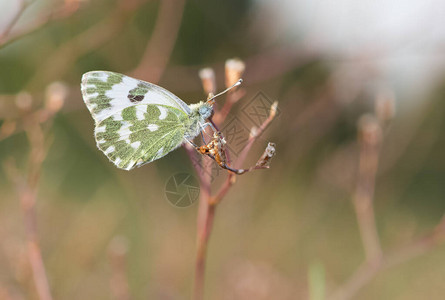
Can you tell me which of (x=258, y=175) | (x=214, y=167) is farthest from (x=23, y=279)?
(x=258, y=175)

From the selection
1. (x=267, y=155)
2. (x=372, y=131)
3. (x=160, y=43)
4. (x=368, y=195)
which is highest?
(x=267, y=155)

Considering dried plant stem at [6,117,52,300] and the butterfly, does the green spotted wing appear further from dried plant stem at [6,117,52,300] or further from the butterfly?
dried plant stem at [6,117,52,300]

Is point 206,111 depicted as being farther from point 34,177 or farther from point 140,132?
point 34,177

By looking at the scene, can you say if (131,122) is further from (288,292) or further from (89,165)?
(89,165)

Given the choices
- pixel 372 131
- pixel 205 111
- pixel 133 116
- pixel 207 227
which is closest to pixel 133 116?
pixel 133 116

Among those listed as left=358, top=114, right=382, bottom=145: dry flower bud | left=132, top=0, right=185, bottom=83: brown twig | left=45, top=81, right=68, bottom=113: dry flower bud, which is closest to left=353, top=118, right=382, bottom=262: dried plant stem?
left=358, top=114, right=382, bottom=145: dry flower bud

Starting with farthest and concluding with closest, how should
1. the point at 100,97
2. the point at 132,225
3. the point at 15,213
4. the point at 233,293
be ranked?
the point at 132,225, the point at 15,213, the point at 233,293, the point at 100,97

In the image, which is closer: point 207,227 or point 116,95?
point 207,227
